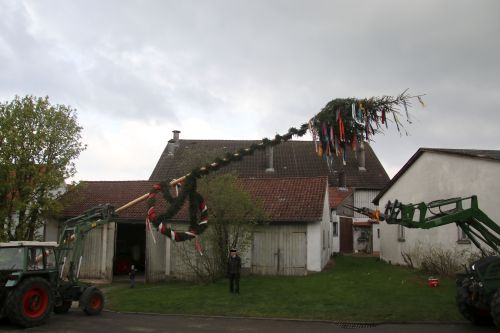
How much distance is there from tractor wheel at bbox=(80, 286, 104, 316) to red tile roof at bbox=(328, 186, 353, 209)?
926 inches

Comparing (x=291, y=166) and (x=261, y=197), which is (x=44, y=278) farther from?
(x=291, y=166)

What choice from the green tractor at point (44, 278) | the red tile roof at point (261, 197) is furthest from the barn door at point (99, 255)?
the green tractor at point (44, 278)

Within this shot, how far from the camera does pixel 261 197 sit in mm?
23500

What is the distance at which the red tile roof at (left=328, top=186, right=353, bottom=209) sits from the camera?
118 feet

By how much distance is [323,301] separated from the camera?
1438 cm

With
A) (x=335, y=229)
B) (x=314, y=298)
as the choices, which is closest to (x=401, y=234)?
(x=335, y=229)

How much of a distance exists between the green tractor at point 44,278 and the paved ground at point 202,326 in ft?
1.41

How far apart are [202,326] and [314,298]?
4.36 m

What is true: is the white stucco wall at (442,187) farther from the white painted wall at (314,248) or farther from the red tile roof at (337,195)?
A: the red tile roof at (337,195)

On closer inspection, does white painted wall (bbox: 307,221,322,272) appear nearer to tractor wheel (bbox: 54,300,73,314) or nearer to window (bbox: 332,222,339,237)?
tractor wheel (bbox: 54,300,73,314)

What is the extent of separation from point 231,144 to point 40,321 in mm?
31551

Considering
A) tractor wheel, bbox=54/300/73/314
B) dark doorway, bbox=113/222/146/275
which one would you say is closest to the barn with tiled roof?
dark doorway, bbox=113/222/146/275

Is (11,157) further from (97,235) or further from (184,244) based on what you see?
(184,244)

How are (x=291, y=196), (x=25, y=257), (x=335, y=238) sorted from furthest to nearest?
1. (x=335, y=238)
2. (x=291, y=196)
3. (x=25, y=257)
